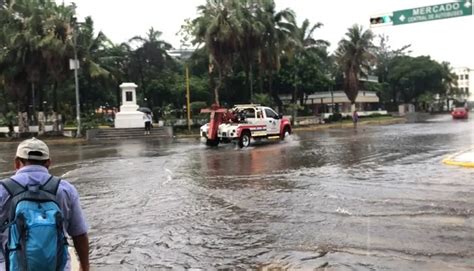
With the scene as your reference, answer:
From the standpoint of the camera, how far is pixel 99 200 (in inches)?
416

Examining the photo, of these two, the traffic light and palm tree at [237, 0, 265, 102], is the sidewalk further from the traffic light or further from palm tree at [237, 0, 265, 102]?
palm tree at [237, 0, 265, 102]

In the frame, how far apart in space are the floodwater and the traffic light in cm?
482

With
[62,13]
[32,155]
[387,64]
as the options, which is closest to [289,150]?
[32,155]

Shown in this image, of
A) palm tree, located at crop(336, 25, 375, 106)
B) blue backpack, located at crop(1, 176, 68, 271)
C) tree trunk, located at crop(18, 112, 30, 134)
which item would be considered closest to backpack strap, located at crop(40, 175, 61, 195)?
blue backpack, located at crop(1, 176, 68, 271)

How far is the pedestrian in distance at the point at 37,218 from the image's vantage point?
2.96 metres

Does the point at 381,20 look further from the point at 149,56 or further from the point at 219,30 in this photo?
the point at 149,56

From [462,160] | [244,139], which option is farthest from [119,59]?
[462,160]

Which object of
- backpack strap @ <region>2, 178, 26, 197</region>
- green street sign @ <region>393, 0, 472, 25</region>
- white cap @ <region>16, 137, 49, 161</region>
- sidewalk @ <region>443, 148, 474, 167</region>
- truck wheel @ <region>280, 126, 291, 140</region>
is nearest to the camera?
backpack strap @ <region>2, 178, 26, 197</region>

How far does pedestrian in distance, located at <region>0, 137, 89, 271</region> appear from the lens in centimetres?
296

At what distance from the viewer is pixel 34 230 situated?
2.96 metres

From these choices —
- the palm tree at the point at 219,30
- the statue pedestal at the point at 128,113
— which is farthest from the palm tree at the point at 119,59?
the palm tree at the point at 219,30

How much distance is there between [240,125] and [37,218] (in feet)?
Answer: 70.6

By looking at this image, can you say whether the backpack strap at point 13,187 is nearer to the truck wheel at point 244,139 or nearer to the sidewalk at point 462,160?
the sidewalk at point 462,160

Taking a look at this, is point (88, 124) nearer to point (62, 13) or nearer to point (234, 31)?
point (62, 13)
